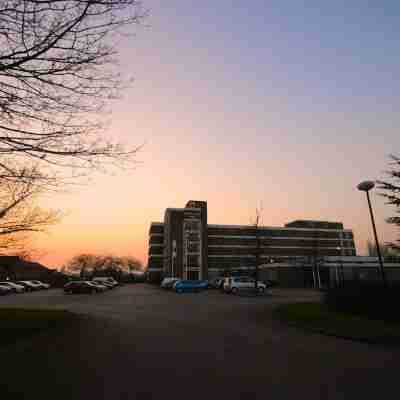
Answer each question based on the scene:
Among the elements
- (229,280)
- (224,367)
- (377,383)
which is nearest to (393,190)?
(377,383)

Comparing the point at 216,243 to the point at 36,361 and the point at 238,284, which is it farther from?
the point at 36,361

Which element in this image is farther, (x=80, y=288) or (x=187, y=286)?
(x=187, y=286)

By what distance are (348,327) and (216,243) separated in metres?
72.9

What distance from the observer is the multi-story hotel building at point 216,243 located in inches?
2992

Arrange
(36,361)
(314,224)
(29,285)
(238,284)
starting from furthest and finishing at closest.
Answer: (314,224) → (29,285) → (238,284) → (36,361)

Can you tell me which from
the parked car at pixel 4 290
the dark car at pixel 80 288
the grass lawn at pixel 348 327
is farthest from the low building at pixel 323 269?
the parked car at pixel 4 290

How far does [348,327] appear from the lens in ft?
33.0

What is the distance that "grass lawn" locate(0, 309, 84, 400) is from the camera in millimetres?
4902

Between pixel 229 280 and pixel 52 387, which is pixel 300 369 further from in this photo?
pixel 229 280

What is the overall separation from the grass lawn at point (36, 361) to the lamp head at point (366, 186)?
A: 48.7 ft

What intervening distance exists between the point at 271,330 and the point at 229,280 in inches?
918

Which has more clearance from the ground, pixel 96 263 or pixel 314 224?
pixel 314 224

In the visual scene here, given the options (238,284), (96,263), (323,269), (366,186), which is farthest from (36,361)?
(96,263)

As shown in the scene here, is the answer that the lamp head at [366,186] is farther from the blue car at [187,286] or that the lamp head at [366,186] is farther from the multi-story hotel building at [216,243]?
the multi-story hotel building at [216,243]
